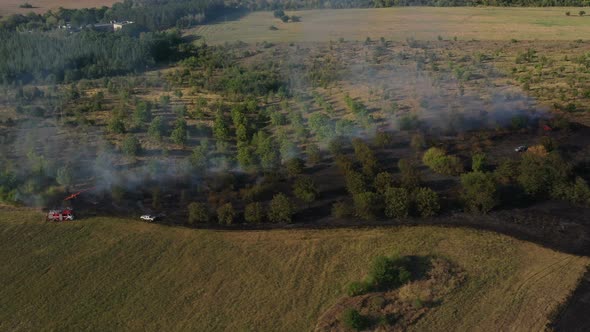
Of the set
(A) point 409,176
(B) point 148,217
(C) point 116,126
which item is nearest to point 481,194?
(A) point 409,176

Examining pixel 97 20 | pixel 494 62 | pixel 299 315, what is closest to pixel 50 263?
pixel 299 315

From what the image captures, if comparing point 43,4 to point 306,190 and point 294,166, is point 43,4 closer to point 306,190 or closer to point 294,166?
point 294,166

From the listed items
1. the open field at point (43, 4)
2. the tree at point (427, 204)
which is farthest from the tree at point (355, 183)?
the open field at point (43, 4)

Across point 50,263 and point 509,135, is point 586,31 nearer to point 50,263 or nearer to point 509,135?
point 509,135

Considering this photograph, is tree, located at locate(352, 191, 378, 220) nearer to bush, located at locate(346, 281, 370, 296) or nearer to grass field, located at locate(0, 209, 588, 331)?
grass field, located at locate(0, 209, 588, 331)

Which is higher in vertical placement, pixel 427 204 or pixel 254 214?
pixel 427 204

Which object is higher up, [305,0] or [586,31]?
[305,0]
